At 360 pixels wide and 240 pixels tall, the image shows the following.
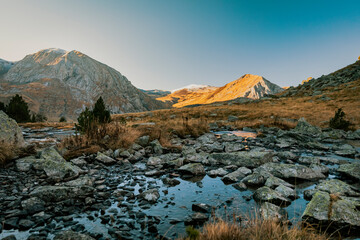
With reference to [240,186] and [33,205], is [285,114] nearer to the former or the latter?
[240,186]

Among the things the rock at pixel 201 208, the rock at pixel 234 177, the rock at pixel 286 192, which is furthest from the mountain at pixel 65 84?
the rock at pixel 286 192

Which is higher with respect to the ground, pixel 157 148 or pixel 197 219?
pixel 157 148

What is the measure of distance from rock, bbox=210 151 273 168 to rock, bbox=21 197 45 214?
22.1 feet

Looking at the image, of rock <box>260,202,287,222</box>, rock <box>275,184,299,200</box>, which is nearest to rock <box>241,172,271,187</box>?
rock <box>275,184,299,200</box>

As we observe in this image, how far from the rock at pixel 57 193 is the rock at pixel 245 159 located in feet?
19.2

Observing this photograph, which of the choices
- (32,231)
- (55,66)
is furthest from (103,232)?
(55,66)

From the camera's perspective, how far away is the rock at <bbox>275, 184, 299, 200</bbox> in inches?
192

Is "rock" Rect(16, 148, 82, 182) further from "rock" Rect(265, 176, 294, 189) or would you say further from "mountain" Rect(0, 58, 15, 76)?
"mountain" Rect(0, 58, 15, 76)

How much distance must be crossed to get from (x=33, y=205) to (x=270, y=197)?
561 cm

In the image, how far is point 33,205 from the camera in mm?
4035

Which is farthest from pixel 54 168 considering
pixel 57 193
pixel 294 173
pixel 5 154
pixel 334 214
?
pixel 294 173

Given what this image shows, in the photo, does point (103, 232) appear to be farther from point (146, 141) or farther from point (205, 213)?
point (146, 141)

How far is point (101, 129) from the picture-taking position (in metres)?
11.4

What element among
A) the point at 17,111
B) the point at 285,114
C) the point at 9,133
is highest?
the point at 17,111
